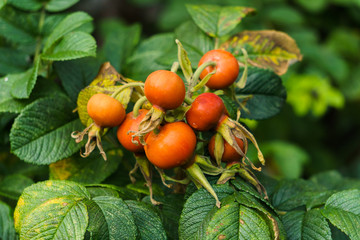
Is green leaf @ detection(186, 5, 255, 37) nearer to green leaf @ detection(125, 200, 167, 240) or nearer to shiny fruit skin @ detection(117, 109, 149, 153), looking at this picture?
shiny fruit skin @ detection(117, 109, 149, 153)

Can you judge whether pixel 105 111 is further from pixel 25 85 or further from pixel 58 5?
pixel 58 5

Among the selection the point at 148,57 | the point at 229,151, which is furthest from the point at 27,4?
the point at 229,151

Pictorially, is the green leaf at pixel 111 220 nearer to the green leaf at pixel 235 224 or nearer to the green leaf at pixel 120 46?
the green leaf at pixel 235 224

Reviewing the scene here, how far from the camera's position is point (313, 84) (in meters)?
3.86

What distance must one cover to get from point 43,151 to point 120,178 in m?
0.36

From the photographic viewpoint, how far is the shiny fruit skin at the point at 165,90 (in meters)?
1.07

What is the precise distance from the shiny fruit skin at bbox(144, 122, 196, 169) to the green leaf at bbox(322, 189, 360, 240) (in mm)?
475

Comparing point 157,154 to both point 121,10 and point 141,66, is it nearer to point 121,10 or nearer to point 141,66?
point 141,66

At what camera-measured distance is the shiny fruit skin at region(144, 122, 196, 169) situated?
109 cm

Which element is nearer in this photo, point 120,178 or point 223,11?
point 120,178

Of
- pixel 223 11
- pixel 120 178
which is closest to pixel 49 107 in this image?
pixel 120 178

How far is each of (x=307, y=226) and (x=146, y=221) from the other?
0.49 meters

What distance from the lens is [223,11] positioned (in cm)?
179

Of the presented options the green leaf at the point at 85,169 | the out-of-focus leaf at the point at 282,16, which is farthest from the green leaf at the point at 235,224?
the out-of-focus leaf at the point at 282,16
